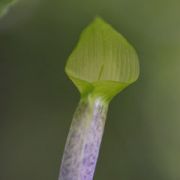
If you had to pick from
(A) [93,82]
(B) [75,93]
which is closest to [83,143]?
(A) [93,82]

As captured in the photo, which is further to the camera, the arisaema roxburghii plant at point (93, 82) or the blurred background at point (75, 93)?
the blurred background at point (75, 93)

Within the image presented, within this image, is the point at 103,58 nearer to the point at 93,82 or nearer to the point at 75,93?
the point at 93,82

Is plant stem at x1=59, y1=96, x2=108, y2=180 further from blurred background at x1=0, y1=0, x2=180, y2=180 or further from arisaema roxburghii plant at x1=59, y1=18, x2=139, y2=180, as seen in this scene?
blurred background at x1=0, y1=0, x2=180, y2=180

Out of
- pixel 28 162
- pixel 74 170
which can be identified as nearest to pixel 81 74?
pixel 74 170

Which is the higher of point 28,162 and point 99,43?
point 99,43

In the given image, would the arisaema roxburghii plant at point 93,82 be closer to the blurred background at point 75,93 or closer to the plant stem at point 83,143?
the plant stem at point 83,143

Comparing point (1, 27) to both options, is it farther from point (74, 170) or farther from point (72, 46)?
point (74, 170)

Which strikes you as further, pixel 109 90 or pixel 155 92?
pixel 155 92

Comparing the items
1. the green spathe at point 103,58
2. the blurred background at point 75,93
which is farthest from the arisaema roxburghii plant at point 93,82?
the blurred background at point 75,93
